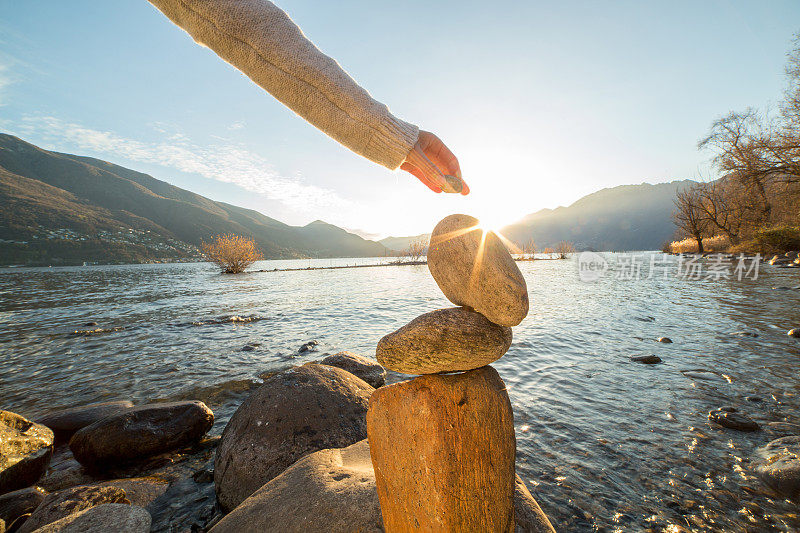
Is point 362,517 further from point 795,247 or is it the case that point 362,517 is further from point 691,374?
point 795,247

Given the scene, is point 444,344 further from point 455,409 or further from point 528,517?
point 528,517

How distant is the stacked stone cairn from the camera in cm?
192

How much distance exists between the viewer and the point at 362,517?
2.07 metres

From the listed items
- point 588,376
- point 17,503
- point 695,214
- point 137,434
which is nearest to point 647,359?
point 588,376

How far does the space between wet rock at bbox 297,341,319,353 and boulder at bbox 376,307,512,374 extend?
250 inches

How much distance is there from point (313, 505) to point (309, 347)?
20.6ft

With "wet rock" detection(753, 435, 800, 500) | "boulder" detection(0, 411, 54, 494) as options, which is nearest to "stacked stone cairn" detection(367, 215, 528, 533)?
"wet rock" detection(753, 435, 800, 500)

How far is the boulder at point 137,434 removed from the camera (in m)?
3.68

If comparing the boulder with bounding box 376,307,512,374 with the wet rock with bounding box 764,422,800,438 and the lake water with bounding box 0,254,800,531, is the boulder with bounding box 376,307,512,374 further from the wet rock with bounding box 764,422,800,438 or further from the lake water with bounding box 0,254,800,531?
the wet rock with bounding box 764,422,800,438

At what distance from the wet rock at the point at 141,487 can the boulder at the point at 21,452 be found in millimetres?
922

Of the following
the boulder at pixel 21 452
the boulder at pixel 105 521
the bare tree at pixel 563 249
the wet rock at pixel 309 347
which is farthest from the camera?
the bare tree at pixel 563 249

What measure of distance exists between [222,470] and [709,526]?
463cm

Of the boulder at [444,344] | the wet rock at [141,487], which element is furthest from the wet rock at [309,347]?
the boulder at [444,344]

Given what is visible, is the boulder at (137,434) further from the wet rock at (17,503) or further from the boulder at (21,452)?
the wet rock at (17,503)
